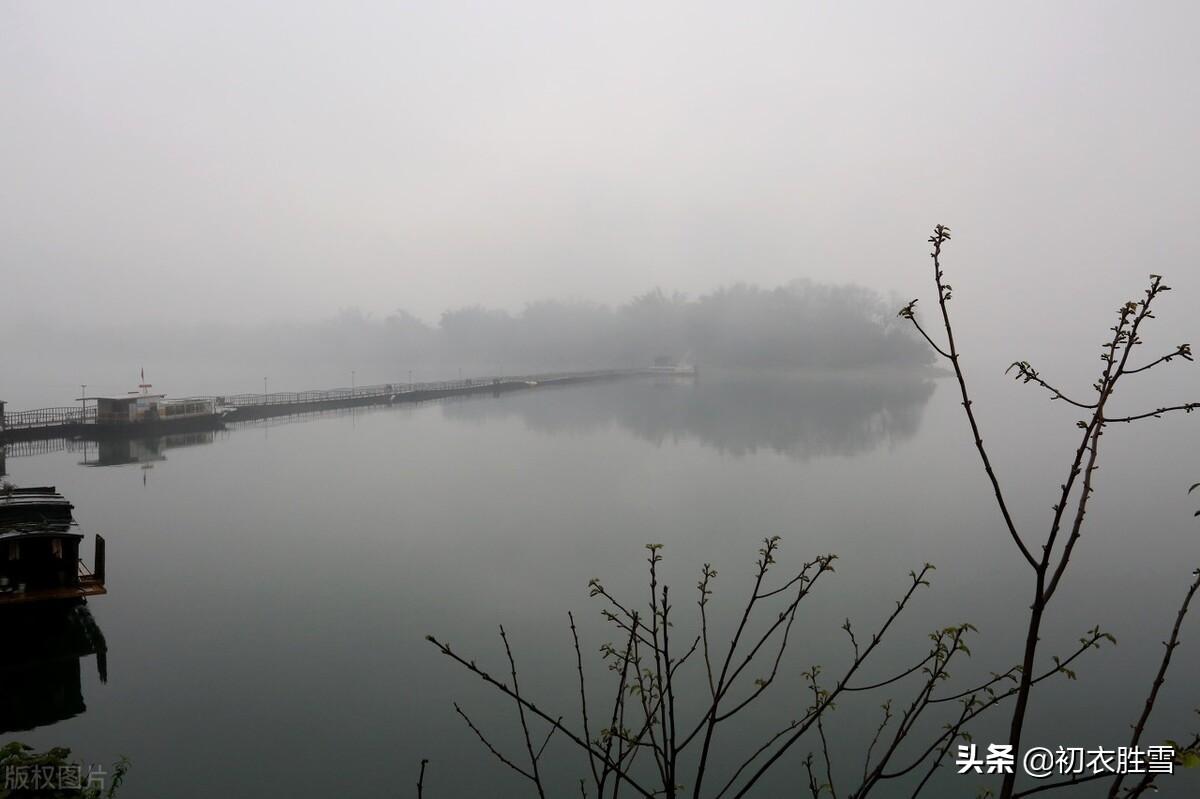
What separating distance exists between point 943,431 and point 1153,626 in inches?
859

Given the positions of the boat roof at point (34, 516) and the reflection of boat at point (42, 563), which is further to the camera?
the boat roof at point (34, 516)

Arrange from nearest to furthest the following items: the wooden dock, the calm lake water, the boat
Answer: the calm lake water → the wooden dock → the boat

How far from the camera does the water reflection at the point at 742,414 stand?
2695 cm

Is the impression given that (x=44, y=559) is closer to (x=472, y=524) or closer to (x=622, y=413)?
(x=472, y=524)

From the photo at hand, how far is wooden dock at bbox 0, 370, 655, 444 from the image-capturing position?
2527cm

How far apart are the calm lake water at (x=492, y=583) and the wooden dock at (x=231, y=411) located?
5.08ft

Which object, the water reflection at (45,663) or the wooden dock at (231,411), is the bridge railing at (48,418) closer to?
the wooden dock at (231,411)

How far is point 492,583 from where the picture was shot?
10844 millimetres

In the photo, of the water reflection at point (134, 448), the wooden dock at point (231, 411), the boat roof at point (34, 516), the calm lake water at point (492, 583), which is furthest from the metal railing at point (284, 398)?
the boat roof at point (34, 516)

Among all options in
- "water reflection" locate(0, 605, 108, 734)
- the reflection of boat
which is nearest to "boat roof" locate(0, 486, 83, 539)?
the reflection of boat

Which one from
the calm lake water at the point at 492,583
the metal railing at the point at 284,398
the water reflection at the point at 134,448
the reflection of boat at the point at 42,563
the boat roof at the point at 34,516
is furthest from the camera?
the metal railing at the point at 284,398

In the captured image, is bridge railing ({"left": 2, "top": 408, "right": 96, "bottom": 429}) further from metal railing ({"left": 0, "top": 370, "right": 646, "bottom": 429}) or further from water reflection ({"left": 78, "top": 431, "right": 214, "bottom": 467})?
water reflection ({"left": 78, "top": 431, "right": 214, "bottom": 467})

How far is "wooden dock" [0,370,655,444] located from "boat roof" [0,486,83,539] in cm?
1666

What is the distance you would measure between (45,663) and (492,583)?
17.7 ft
